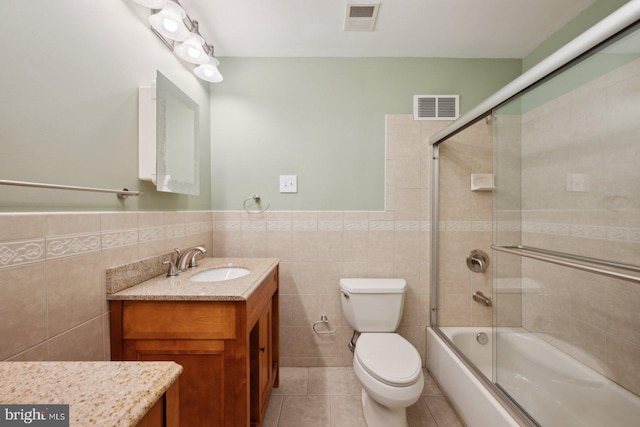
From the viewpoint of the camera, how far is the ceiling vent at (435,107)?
1.90 meters

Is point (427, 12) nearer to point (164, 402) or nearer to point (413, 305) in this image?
point (413, 305)

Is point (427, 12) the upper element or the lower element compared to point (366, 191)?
upper

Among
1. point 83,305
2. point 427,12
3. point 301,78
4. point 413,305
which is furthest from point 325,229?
point 427,12

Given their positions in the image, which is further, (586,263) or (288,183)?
(288,183)

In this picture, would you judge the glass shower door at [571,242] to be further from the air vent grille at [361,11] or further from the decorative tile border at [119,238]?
the decorative tile border at [119,238]

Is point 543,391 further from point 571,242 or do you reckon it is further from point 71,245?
point 71,245

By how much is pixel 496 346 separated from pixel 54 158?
6.68 feet

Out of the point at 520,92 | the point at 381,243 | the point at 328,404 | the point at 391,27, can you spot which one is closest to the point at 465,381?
the point at 328,404

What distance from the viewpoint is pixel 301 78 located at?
1909mm

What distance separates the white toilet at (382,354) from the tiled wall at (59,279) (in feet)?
3.90

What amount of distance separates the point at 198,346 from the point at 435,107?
83.2 inches

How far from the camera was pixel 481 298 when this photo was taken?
1.85 meters

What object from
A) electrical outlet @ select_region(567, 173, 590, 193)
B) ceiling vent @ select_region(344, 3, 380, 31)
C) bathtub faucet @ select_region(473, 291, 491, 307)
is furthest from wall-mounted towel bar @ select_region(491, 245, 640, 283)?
ceiling vent @ select_region(344, 3, 380, 31)

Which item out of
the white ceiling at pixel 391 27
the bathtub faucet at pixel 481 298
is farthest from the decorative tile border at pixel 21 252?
the bathtub faucet at pixel 481 298
